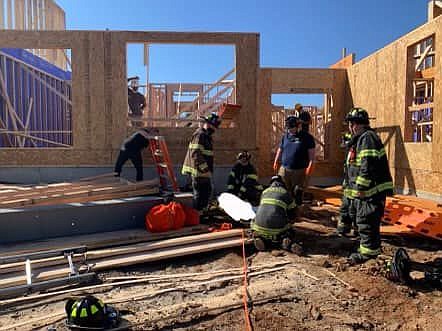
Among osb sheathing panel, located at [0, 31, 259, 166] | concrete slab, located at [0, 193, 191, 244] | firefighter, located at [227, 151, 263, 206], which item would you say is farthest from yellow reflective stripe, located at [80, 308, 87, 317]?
osb sheathing panel, located at [0, 31, 259, 166]

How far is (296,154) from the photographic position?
22.3ft

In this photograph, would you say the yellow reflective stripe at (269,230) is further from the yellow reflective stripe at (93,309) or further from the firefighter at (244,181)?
the yellow reflective stripe at (93,309)

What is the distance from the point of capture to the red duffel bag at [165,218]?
5902 mm

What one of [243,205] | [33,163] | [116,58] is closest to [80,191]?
[243,205]

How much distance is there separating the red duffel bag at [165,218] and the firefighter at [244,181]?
164 cm

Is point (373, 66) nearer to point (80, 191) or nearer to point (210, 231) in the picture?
point (210, 231)

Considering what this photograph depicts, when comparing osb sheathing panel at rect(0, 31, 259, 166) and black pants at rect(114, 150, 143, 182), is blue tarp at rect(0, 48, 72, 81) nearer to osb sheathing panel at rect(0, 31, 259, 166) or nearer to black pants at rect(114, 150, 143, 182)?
osb sheathing panel at rect(0, 31, 259, 166)

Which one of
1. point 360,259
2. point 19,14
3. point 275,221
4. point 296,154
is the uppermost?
point 19,14

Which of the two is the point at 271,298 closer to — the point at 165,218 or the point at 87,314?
the point at 87,314

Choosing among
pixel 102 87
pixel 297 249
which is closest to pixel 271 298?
pixel 297 249

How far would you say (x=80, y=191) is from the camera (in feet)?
21.0

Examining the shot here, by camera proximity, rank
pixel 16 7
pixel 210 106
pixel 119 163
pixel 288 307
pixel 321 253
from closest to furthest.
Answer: pixel 288 307
pixel 321 253
pixel 119 163
pixel 210 106
pixel 16 7

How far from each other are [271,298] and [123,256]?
2213mm

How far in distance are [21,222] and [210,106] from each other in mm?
6162
